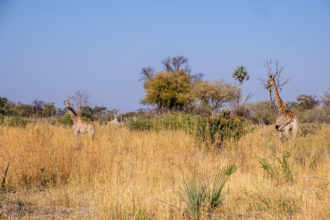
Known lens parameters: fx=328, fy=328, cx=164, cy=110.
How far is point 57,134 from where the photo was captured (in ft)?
26.0

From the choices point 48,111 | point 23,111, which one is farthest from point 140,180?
point 23,111

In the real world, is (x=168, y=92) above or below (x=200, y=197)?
above

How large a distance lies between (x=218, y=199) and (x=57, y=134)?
4.85m

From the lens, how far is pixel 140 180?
5.81 m

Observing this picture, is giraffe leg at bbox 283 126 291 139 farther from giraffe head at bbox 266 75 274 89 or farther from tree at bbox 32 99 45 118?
tree at bbox 32 99 45 118

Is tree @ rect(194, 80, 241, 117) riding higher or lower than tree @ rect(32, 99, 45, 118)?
higher

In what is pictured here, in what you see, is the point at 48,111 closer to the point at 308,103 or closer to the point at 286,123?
the point at 286,123

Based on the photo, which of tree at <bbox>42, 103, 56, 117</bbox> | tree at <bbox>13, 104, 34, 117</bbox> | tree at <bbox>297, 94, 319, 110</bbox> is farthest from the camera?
tree at <bbox>297, 94, 319, 110</bbox>

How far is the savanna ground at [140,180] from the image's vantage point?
4230mm

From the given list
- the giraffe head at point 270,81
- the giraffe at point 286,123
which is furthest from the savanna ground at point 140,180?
the giraffe head at point 270,81

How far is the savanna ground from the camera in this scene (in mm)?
4230

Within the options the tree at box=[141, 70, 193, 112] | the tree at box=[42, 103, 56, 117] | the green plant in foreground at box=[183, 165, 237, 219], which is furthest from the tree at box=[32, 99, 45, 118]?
the tree at box=[141, 70, 193, 112]

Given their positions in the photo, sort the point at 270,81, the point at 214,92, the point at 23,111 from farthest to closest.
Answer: the point at 214,92 < the point at 23,111 < the point at 270,81

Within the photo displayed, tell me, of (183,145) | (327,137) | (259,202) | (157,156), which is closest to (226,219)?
(259,202)
